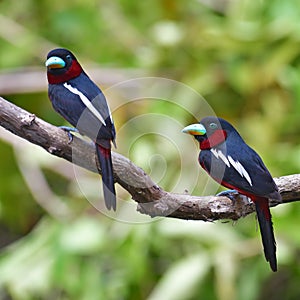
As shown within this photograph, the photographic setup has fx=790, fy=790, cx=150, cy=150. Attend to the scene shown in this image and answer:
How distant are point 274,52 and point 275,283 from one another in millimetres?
935

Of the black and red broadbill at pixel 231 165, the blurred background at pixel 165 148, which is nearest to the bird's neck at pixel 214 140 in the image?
the black and red broadbill at pixel 231 165

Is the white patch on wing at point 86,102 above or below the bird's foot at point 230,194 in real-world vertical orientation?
above

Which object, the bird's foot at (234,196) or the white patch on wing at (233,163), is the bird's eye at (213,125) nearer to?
the white patch on wing at (233,163)

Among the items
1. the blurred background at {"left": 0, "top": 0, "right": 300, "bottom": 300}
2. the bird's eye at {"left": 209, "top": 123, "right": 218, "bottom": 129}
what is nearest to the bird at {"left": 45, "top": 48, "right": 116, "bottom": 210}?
the bird's eye at {"left": 209, "top": 123, "right": 218, "bottom": 129}

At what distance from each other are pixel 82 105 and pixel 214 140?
149 mm

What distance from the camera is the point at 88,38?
3.49 m

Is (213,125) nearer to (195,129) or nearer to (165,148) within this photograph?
(195,129)

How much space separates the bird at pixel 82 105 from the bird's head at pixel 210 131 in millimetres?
85

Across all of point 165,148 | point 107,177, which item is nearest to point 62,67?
point 107,177

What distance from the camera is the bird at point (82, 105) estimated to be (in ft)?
2.70

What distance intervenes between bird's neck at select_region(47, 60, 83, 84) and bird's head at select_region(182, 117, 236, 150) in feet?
0.50

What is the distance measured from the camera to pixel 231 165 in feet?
2.79

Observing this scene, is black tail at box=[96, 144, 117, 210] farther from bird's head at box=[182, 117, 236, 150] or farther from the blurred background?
the blurred background

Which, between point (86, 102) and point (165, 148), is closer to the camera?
point (86, 102)
